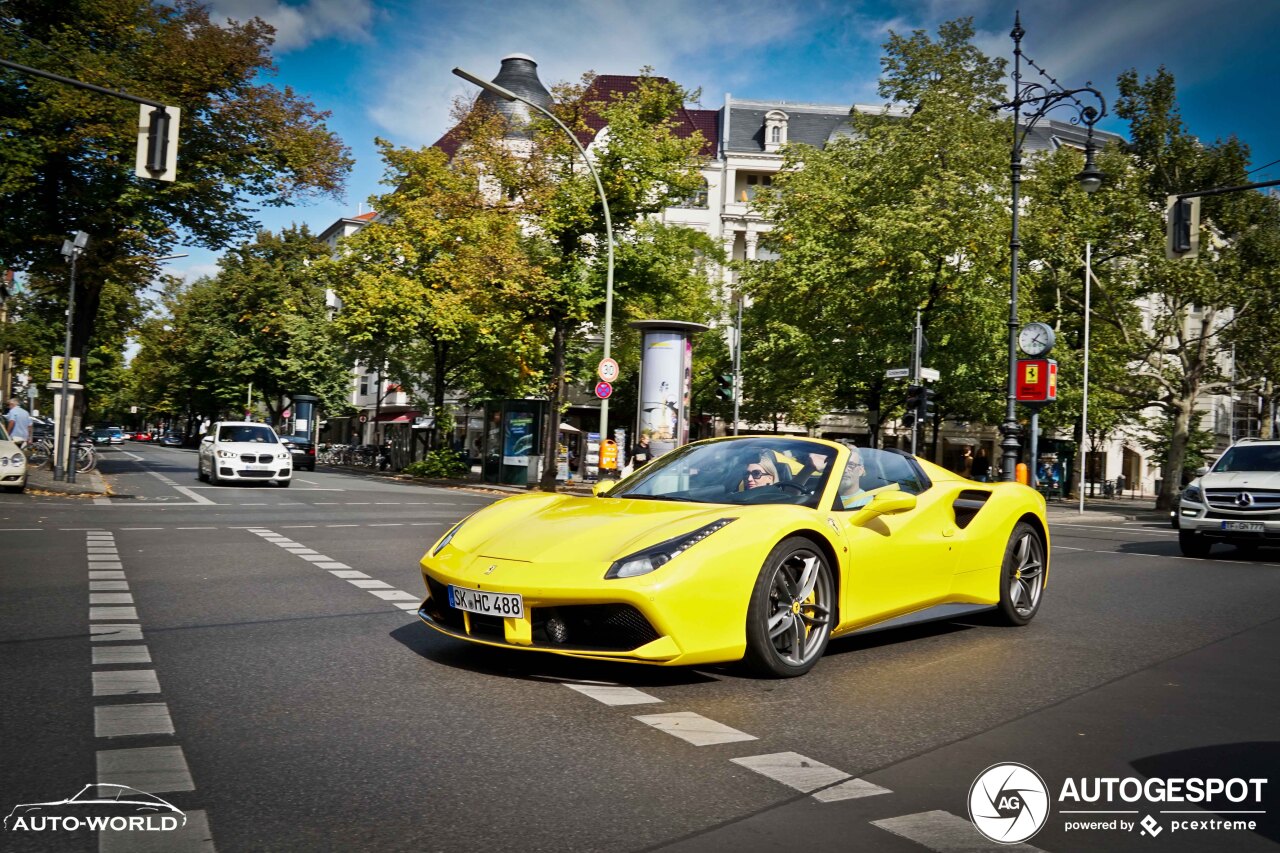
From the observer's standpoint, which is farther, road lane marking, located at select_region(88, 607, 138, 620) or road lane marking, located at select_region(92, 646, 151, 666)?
road lane marking, located at select_region(88, 607, 138, 620)

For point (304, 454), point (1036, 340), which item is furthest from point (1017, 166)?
point (304, 454)

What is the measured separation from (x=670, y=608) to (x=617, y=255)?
2877 centimetres

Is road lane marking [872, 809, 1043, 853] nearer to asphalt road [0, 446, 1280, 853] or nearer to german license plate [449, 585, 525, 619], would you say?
asphalt road [0, 446, 1280, 853]

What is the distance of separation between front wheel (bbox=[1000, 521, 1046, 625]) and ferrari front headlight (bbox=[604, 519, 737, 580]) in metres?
3.25

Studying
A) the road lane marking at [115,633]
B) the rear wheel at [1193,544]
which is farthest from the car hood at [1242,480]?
the road lane marking at [115,633]

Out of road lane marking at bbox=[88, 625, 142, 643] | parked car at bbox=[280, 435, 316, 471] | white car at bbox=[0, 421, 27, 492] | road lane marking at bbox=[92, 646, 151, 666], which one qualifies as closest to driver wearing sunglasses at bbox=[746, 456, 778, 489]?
road lane marking at bbox=[92, 646, 151, 666]

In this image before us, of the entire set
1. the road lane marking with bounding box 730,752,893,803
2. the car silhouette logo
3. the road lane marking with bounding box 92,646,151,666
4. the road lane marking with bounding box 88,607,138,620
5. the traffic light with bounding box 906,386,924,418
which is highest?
the traffic light with bounding box 906,386,924,418

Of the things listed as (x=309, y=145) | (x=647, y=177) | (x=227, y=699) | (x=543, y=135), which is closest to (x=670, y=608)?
(x=227, y=699)

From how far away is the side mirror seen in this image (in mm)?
6035

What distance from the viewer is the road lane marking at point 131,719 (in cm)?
423

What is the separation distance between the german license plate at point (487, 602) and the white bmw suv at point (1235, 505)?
12.9 m

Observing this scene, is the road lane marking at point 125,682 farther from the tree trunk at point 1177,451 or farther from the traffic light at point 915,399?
the tree trunk at point 1177,451

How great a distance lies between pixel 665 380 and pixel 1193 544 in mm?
12909

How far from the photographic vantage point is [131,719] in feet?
14.5
